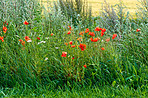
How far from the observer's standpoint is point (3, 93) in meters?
2.51

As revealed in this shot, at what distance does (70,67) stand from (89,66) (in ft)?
1.19

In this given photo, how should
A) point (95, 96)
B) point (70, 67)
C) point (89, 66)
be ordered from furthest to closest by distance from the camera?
point (89, 66) < point (70, 67) < point (95, 96)

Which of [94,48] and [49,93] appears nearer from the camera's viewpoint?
[49,93]

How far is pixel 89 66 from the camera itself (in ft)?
9.72

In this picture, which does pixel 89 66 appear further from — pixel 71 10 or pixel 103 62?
pixel 71 10

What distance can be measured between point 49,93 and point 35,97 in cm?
19

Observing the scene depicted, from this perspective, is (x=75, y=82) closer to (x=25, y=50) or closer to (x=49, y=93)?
(x=49, y=93)

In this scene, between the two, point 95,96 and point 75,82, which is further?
point 75,82

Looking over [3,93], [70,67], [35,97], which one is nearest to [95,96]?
[70,67]

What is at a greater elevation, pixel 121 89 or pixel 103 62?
pixel 103 62

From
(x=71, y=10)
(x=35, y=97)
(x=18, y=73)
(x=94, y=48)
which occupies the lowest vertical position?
(x=35, y=97)

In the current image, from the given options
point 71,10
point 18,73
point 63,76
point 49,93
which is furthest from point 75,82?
point 71,10

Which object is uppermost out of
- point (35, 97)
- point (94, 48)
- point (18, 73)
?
point (94, 48)

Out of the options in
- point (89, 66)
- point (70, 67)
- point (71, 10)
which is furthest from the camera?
point (71, 10)
